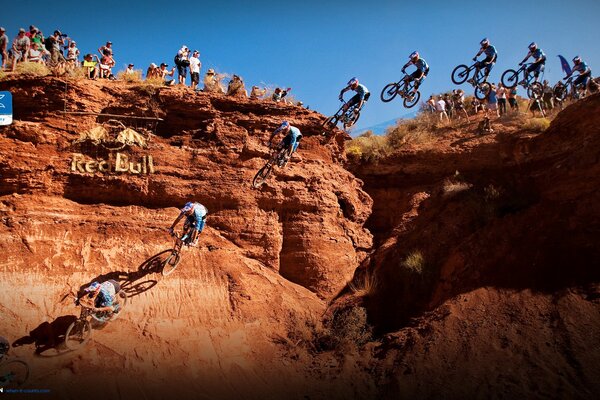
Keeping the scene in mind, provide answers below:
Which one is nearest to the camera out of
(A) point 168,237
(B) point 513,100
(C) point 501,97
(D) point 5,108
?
(D) point 5,108

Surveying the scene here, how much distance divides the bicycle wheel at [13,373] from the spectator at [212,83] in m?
13.4

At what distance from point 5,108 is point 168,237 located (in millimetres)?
7961

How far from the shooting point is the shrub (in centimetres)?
1881

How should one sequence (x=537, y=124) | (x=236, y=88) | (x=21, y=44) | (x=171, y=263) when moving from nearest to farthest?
(x=171, y=263) → (x=21, y=44) → (x=236, y=88) → (x=537, y=124)

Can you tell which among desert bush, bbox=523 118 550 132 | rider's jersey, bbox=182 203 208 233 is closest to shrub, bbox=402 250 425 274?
rider's jersey, bbox=182 203 208 233

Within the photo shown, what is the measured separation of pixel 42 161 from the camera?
1866 cm

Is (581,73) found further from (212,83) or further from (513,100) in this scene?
(212,83)

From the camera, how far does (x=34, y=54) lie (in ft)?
70.8

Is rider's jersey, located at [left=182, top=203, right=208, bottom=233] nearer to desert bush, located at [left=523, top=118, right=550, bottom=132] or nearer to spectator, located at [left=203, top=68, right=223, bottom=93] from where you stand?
spectator, located at [left=203, top=68, right=223, bottom=93]

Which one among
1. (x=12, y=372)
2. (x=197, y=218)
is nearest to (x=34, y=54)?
(x=197, y=218)

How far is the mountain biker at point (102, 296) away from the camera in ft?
52.1

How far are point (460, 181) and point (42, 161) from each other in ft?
59.3

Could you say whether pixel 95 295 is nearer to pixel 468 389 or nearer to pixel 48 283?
pixel 48 283

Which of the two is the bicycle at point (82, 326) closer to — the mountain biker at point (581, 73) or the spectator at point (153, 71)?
the spectator at point (153, 71)
